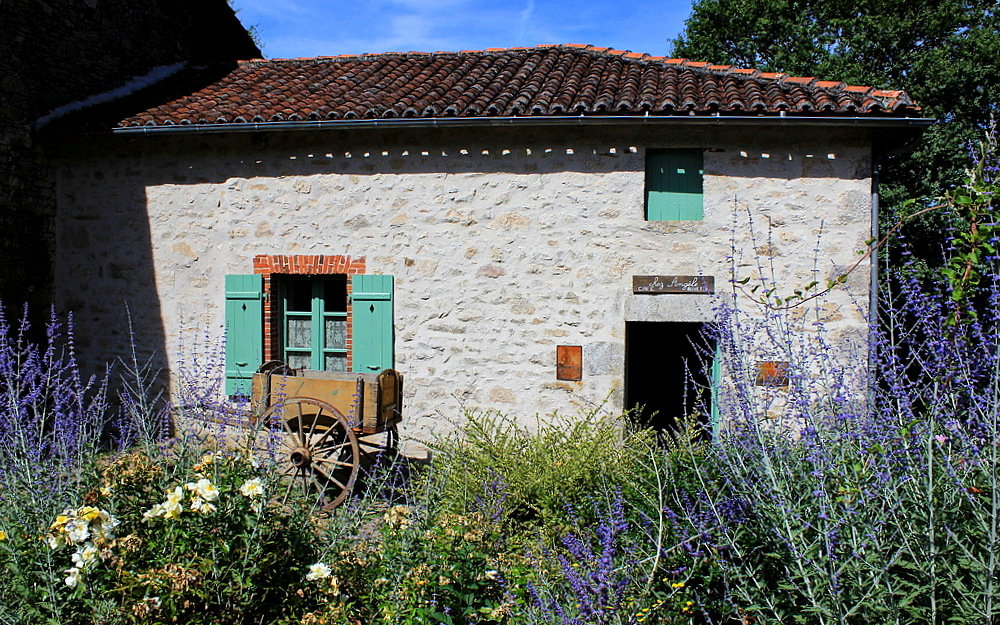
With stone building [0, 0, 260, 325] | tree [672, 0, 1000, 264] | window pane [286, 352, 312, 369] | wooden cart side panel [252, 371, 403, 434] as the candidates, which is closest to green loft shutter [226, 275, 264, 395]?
window pane [286, 352, 312, 369]

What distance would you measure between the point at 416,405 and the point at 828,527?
497 cm

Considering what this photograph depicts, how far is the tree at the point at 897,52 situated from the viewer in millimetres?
13203

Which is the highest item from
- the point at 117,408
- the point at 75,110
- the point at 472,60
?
the point at 472,60

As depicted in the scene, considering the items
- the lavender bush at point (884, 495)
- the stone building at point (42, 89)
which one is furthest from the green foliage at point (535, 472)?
the stone building at point (42, 89)

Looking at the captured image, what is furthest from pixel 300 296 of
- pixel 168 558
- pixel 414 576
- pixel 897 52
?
pixel 897 52

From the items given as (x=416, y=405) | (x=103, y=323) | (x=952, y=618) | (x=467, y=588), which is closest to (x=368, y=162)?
(x=416, y=405)

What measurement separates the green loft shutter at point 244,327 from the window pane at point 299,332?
12.3 inches

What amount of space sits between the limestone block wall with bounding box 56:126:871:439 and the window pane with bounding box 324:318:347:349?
673mm

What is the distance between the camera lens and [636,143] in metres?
6.73

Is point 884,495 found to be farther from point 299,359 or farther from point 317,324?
point 299,359

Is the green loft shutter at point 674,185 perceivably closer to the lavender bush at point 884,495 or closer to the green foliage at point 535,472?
the green foliage at point 535,472

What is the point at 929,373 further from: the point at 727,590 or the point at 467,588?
the point at 467,588

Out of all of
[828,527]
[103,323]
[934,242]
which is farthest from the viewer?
[934,242]

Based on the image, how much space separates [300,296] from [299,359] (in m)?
0.66
